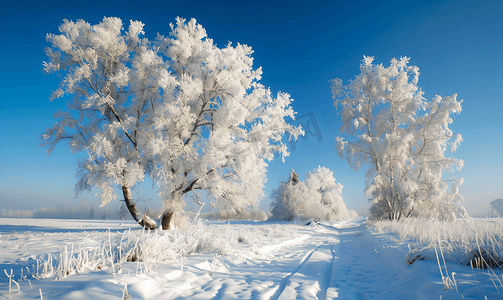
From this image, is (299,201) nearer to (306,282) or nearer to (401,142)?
(401,142)

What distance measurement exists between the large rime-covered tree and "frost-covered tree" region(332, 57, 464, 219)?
664cm

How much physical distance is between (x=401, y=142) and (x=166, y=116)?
13.4 m

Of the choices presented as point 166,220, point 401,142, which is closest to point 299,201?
point 401,142

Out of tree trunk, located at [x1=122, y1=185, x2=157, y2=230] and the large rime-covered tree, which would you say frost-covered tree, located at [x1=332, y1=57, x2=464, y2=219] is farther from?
tree trunk, located at [x1=122, y1=185, x2=157, y2=230]

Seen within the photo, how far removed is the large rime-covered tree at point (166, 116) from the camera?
9.58m

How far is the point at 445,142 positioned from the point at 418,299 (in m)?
15.5

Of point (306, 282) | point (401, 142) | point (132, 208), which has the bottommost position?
point (306, 282)

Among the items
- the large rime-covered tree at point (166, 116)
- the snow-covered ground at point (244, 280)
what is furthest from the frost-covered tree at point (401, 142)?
the snow-covered ground at point (244, 280)

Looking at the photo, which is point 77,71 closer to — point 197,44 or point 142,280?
point 197,44

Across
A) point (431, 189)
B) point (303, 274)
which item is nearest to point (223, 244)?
point (303, 274)

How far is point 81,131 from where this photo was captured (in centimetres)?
1049

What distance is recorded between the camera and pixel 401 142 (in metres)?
13.1

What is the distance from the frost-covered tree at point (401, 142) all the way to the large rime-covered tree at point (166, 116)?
21.8ft

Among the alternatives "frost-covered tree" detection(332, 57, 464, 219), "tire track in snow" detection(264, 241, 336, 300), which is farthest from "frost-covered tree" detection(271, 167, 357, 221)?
"tire track in snow" detection(264, 241, 336, 300)
